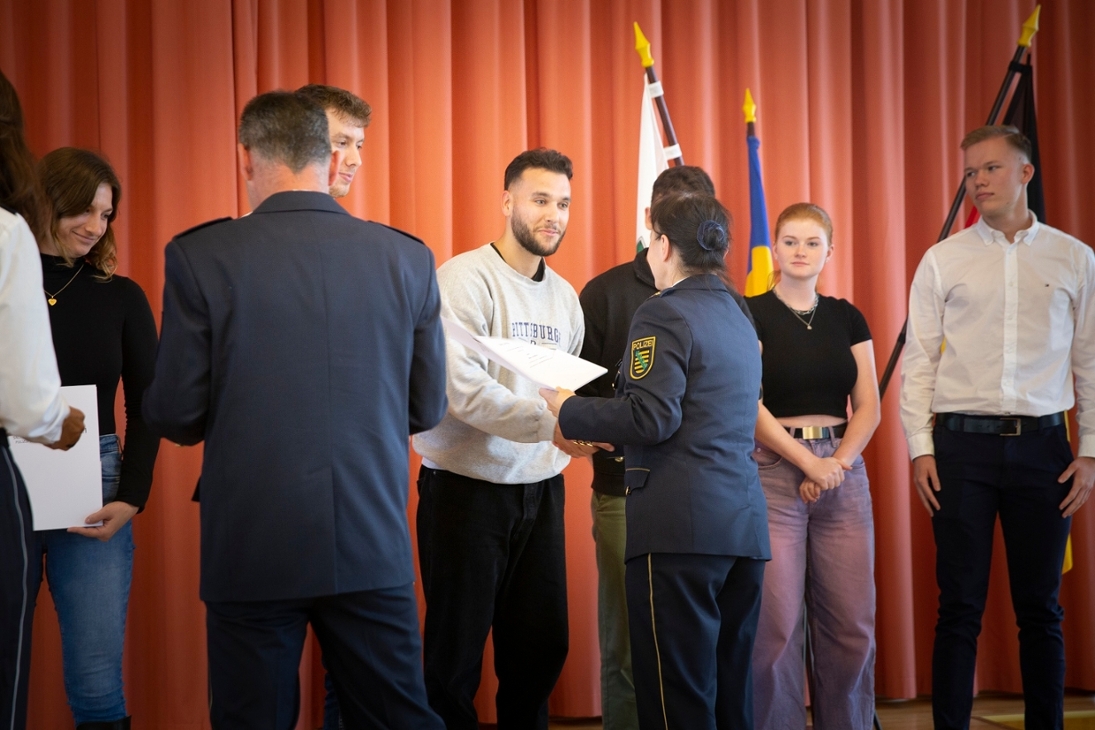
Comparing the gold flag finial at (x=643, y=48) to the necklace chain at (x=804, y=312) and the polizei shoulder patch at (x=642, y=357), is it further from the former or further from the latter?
the polizei shoulder patch at (x=642, y=357)

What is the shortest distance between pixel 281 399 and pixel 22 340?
402 millimetres

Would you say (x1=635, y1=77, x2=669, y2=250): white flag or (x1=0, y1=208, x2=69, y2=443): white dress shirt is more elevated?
(x1=635, y1=77, x2=669, y2=250): white flag

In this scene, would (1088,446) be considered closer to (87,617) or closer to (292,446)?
(292,446)

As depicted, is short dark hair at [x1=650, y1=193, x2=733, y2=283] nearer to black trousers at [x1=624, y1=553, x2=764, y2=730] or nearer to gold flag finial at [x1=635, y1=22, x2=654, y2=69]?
black trousers at [x1=624, y1=553, x2=764, y2=730]

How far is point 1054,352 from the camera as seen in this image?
2949 mm

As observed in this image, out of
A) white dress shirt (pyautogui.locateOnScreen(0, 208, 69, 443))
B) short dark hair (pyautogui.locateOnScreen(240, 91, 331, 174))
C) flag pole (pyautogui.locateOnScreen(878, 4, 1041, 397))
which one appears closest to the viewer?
white dress shirt (pyautogui.locateOnScreen(0, 208, 69, 443))

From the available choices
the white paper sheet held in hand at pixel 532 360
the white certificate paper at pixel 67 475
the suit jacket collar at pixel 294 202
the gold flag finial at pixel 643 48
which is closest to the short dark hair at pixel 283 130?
the suit jacket collar at pixel 294 202

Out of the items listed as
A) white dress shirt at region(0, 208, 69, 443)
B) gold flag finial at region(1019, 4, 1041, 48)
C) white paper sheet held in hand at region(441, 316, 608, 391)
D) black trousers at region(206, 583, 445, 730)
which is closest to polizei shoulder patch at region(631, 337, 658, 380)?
white paper sheet held in hand at region(441, 316, 608, 391)

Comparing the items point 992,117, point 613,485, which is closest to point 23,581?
point 613,485

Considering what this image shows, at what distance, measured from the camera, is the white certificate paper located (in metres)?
2.10

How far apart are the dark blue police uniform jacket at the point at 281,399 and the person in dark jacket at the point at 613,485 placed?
126cm

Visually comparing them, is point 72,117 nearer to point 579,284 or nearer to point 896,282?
point 579,284

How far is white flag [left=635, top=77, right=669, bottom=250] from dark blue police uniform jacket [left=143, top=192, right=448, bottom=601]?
6.41 ft

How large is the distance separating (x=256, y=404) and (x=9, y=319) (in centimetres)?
39
